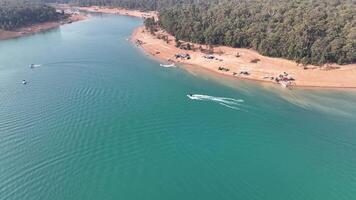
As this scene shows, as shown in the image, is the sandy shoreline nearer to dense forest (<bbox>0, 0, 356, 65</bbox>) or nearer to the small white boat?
dense forest (<bbox>0, 0, 356, 65</bbox>)

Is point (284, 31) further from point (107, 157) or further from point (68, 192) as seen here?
point (68, 192)

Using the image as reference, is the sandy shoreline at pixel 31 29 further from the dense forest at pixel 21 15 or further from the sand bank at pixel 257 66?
the sand bank at pixel 257 66

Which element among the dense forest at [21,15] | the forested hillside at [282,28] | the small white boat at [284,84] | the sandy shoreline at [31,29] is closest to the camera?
the small white boat at [284,84]

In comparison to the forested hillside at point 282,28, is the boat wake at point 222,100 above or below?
below

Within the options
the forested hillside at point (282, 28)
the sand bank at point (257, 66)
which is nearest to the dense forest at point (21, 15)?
the sand bank at point (257, 66)

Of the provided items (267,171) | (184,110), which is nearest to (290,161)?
(267,171)

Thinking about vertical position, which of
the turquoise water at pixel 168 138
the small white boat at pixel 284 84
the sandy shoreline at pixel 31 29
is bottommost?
the sandy shoreline at pixel 31 29

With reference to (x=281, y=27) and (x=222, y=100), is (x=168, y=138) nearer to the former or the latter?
(x=222, y=100)

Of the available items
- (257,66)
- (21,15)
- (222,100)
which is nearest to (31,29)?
(21,15)
